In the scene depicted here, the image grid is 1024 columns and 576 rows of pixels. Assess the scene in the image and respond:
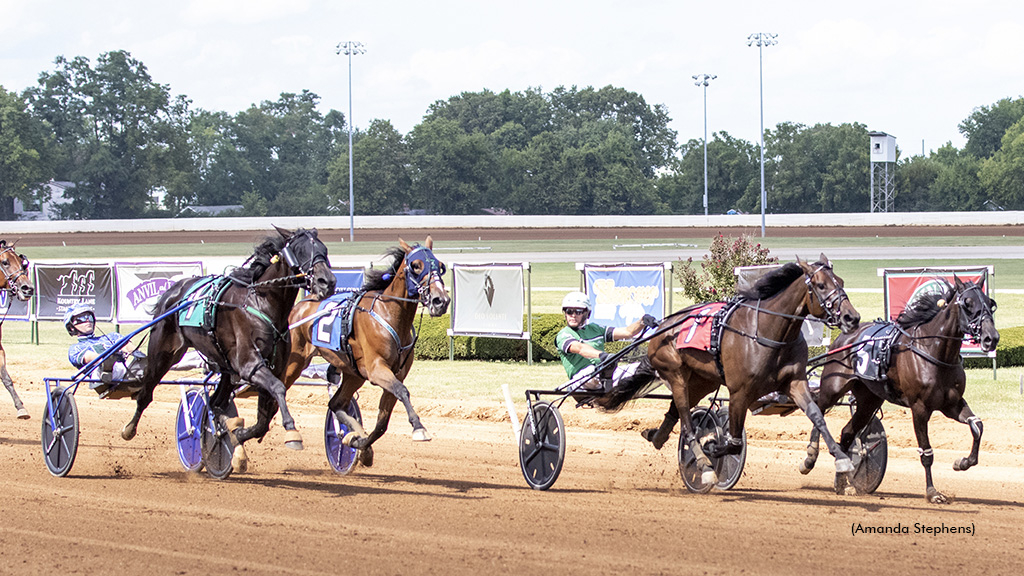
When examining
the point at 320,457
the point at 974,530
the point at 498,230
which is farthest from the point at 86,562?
the point at 498,230

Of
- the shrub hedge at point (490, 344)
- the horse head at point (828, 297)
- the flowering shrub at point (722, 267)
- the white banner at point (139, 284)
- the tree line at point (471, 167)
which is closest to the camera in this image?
the horse head at point (828, 297)

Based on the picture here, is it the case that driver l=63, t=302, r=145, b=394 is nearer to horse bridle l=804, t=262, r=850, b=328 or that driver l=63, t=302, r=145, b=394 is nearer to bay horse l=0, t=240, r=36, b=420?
bay horse l=0, t=240, r=36, b=420

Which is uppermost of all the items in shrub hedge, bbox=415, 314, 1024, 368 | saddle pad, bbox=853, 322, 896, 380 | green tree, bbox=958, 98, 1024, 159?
green tree, bbox=958, 98, 1024, 159

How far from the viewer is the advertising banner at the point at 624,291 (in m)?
13.5

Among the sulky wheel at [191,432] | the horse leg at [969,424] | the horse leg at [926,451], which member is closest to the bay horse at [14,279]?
the sulky wheel at [191,432]

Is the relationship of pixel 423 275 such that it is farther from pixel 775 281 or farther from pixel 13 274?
pixel 13 274

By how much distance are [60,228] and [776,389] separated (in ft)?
171

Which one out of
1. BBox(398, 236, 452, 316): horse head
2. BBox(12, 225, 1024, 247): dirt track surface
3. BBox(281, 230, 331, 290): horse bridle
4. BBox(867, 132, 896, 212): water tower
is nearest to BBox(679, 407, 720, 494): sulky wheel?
BBox(398, 236, 452, 316): horse head

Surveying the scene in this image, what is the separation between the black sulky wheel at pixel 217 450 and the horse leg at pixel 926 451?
4586mm

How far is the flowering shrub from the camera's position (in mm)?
16453

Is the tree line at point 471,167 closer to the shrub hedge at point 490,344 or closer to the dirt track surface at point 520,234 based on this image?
the dirt track surface at point 520,234

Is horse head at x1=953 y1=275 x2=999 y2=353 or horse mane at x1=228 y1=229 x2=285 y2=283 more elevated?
horse mane at x1=228 y1=229 x2=285 y2=283

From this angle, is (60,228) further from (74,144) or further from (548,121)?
(548,121)

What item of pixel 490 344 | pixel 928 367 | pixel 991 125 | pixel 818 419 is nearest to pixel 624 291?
pixel 490 344
